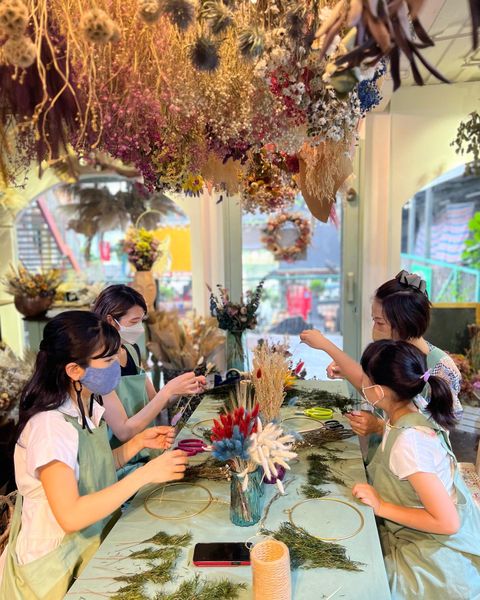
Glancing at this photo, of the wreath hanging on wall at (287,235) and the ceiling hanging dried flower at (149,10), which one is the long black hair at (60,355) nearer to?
the ceiling hanging dried flower at (149,10)

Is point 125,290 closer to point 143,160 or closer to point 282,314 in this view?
point 143,160

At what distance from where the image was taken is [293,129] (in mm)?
1726

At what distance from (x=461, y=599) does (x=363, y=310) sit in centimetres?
298

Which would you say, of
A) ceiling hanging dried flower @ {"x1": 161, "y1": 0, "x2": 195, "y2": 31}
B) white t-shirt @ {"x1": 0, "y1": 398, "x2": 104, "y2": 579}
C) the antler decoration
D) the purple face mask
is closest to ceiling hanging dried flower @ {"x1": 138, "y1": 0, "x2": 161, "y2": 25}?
ceiling hanging dried flower @ {"x1": 161, "y1": 0, "x2": 195, "y2": 31}

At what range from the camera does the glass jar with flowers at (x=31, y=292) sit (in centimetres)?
385

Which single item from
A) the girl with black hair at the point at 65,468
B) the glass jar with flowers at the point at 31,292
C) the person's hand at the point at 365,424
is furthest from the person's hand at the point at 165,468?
the glass jar with flowers at the point at 31,292

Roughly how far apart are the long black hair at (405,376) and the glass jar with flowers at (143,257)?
2574 mm

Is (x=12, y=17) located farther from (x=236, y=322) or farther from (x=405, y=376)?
(x=236, y=322)

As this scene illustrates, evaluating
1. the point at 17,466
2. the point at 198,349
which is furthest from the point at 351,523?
the point at 198,349

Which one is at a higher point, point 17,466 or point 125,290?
point 125,290

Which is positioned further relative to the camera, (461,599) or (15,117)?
(15,117)

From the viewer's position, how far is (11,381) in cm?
261

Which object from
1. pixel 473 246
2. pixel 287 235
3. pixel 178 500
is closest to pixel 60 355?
pixel 178 500

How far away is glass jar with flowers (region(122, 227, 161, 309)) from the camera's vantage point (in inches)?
150
